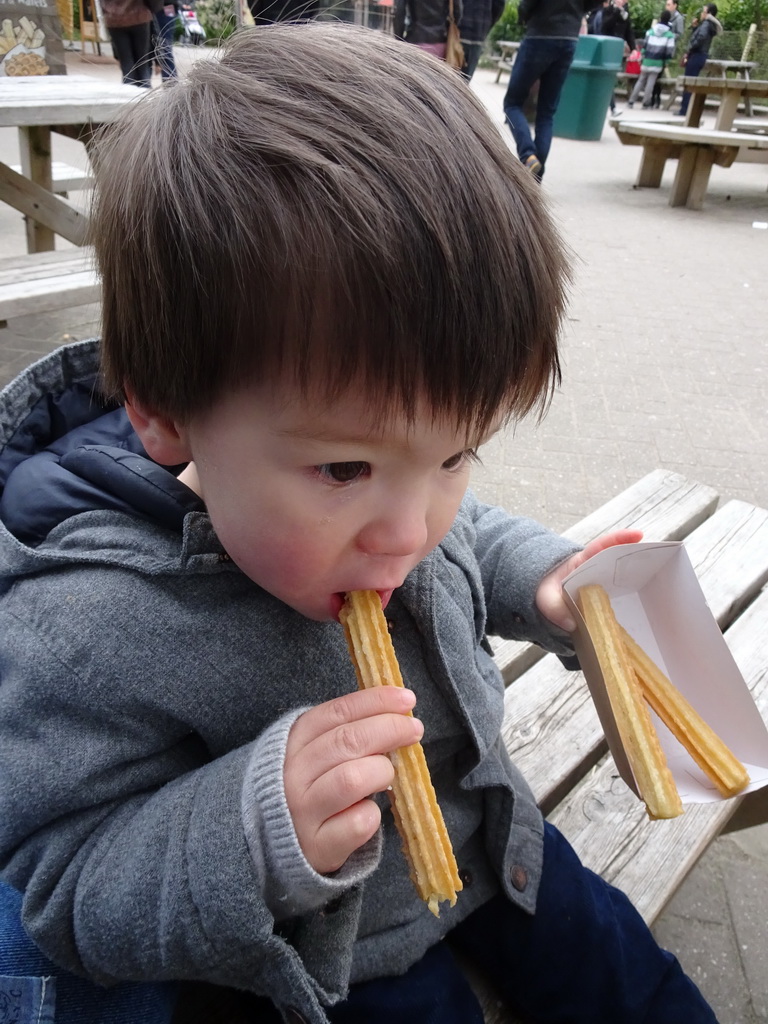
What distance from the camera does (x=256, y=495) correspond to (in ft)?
3.14

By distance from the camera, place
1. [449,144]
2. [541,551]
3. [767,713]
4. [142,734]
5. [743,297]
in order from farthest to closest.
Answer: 1. [743,297]
2. [767,713]
3. [541,551]
4. [142,734]
5. [449,144]

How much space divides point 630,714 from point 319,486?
58 centimetres

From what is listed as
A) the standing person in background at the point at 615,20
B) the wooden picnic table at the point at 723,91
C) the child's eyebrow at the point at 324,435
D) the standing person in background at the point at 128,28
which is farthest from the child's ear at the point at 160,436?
the standing person in background at the point at 615,20

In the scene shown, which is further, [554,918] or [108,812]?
[554,918]

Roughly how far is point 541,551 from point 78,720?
88 centimetres

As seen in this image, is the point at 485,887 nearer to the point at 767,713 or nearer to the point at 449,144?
the point at 767,713

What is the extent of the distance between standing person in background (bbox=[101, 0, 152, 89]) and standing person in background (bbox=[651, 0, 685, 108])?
14070 millimetres

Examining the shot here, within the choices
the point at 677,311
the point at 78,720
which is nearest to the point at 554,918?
the point at 78,720

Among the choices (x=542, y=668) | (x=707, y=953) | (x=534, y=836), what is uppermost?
(x=534, y=836)

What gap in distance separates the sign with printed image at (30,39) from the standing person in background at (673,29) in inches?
652

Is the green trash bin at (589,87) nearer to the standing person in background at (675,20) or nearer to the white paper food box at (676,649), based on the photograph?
the standing person in background at (675,20)

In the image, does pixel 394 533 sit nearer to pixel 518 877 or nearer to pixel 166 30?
pixel 518 877

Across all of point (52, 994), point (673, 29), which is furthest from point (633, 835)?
point (673, 29)

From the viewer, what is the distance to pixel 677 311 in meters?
5.97
